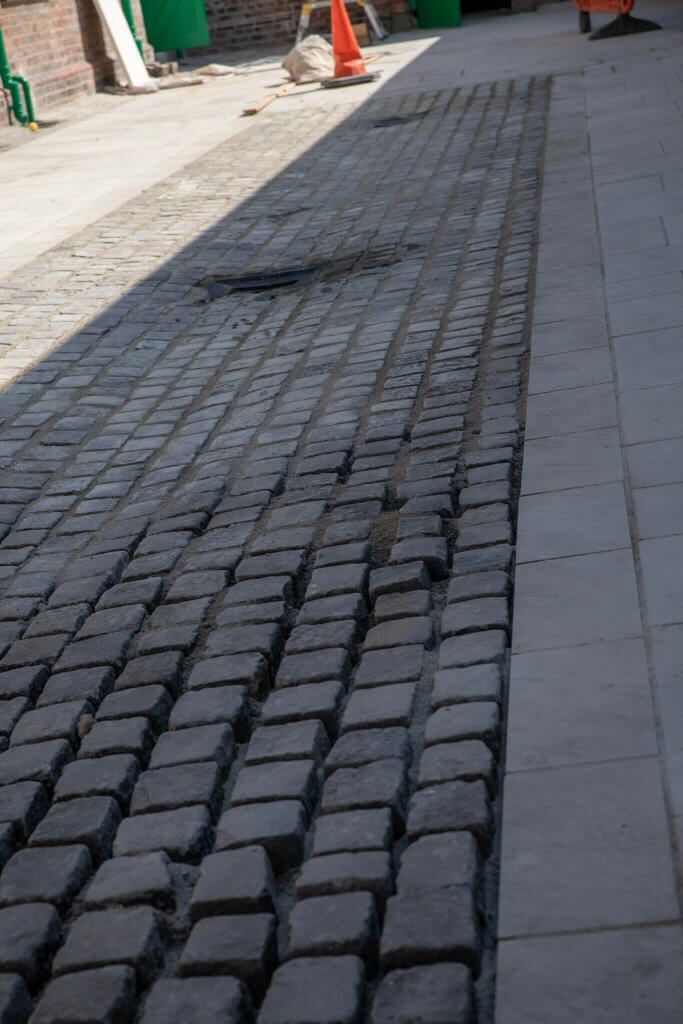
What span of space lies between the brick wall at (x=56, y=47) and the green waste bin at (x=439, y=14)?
677cm

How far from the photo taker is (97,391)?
5.98 m

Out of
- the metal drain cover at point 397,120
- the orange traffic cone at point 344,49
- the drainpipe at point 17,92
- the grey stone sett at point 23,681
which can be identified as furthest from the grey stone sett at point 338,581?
the orange traffic cone at point 344,49

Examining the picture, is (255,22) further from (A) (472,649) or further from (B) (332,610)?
(A) (472,649)

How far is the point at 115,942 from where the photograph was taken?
7.64 feet

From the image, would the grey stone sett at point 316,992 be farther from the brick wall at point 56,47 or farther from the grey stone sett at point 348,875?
the brick wall at point 56,47

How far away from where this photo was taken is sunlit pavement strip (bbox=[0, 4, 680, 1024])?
2199 mm

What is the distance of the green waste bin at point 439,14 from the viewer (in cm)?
2419

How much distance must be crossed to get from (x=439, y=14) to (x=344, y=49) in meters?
6.96

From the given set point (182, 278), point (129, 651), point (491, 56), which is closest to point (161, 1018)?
point (129, 651)

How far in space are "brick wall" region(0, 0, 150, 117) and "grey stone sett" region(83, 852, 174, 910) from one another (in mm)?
16057

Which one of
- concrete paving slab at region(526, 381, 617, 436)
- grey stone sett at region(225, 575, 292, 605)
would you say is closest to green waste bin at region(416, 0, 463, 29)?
concrete paving slab at region(526, 381, 617, 436)

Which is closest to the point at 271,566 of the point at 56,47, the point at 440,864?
the point at 440,864

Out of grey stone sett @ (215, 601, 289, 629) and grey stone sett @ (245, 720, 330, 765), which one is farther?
grey stone sett @ (215, 601, 289, 629)

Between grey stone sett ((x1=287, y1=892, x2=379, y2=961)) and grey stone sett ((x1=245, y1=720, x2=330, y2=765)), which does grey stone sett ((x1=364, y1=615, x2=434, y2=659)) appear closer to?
grey stone sett ((x1=245, y1=720, x2=330, y2=765))
